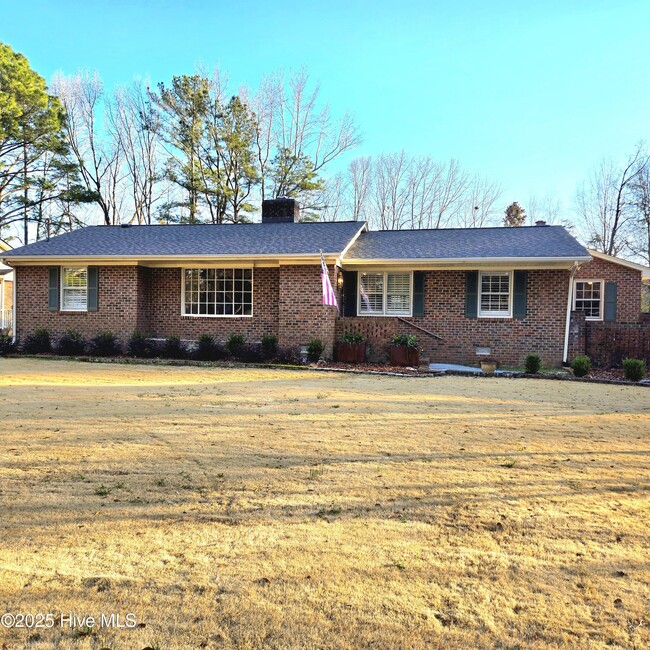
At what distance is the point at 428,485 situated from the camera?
12.5 ft

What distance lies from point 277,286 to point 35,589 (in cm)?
1274

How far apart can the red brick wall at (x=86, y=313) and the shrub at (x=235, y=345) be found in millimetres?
3327

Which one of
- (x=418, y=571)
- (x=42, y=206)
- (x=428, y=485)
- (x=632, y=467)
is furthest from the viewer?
(x=42, y=206)

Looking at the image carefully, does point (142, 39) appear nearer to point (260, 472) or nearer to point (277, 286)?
point (277, 286)

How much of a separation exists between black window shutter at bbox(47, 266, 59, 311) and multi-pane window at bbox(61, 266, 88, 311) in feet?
0.47

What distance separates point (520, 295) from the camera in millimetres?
13633

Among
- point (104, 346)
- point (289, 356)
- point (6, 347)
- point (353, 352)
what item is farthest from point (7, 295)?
point (353, 352)

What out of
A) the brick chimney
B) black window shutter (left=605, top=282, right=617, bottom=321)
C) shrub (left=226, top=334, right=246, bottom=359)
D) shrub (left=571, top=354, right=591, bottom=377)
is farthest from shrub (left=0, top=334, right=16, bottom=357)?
black window shutter (left=605, top=282, right=617, bottom=321)

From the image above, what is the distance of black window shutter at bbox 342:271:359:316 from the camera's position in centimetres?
1483

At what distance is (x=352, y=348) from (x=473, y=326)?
11.6 ft

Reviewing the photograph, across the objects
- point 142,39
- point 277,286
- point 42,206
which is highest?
point 142,39

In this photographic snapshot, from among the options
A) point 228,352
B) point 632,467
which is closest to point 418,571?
point 632,467

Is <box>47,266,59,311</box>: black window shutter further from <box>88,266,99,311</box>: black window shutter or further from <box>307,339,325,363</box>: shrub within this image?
<box>307,339,325,363</box>: shrub

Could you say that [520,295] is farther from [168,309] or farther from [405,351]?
[168,309]
